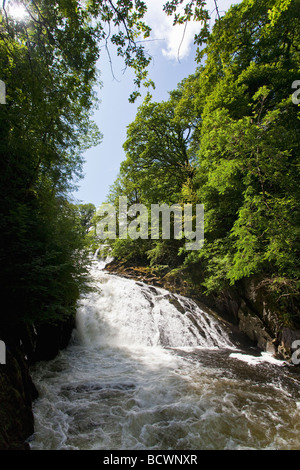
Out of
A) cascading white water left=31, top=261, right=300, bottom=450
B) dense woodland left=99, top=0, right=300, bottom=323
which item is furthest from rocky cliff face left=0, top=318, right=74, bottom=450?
dense woodland left=99, top=0, right=300, bottom=323

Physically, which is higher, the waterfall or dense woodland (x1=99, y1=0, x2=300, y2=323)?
dense woodland (x1=99, y1=0, x2=300, y2=323)

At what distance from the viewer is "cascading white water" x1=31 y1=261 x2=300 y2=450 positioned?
2902mm

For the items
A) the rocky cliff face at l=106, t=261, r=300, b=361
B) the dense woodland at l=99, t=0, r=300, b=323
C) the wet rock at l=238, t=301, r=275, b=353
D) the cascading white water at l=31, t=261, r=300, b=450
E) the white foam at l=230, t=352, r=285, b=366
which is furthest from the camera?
the wet rock at l=238, t=301, r=275, b=353

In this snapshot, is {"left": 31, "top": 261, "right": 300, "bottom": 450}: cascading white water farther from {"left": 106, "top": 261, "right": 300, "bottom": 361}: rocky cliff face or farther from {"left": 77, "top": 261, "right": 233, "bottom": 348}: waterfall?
{"left": 106, "top": 261, "right": 300, "bottom": 361}: rocky cliff face

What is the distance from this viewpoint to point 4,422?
235 centimetres

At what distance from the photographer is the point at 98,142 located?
11.2 m

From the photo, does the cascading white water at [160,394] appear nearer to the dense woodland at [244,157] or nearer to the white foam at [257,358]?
the white foam at [257,358]

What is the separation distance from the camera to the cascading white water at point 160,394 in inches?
114

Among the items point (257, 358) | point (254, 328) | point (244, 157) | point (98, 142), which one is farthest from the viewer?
point (98, 142)

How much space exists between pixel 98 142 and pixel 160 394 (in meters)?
11.6

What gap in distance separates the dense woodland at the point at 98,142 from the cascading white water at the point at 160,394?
5.41ft

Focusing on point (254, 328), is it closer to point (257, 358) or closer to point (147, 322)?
point (257, 358)

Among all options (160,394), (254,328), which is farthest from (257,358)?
(160,394)

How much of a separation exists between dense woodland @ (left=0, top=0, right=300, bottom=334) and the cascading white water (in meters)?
1.65
